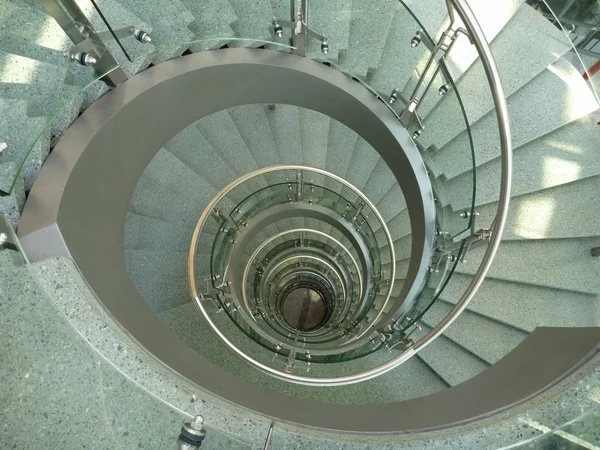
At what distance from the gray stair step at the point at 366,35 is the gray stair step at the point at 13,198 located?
298cm

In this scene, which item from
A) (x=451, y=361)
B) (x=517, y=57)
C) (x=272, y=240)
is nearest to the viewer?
(x=517, y=57)

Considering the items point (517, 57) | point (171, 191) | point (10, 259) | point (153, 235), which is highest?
point (517, 57)

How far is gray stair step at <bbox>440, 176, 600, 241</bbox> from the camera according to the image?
163 inches

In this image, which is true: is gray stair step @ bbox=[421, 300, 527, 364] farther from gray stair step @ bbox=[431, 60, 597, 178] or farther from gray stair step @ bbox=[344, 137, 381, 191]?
gray stair step @ bbox=[344, 137, 381, 191]

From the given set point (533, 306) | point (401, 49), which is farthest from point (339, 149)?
point (533, 306)

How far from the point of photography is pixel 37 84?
9.09ft

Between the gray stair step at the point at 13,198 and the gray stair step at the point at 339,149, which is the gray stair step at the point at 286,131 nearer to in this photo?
the gray stair step at the point at 339,149

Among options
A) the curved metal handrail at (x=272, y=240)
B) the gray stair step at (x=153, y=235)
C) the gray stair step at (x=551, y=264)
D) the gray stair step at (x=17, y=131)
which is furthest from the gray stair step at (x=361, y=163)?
the gray stair step at (x=17, y=131)

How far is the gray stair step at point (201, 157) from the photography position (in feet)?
18.6

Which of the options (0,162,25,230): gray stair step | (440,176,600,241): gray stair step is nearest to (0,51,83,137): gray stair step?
(0,162,25,230): gray stair step

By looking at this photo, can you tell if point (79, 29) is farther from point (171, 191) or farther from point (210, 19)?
point (171, 191)

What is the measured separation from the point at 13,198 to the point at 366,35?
3.22 m

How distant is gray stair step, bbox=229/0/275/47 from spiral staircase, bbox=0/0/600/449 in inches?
0.8

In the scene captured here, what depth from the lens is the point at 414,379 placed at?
482 centimetres
